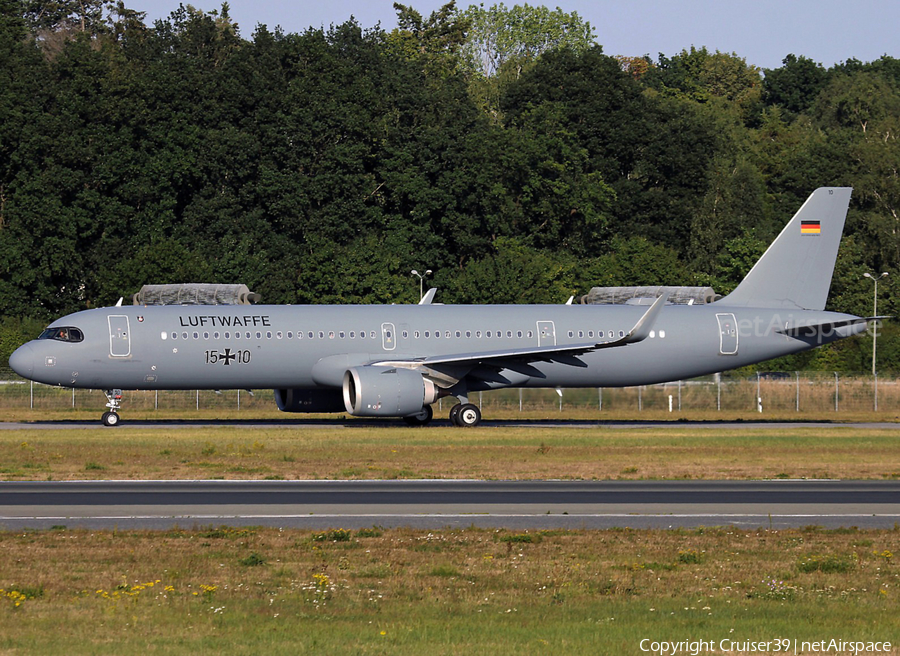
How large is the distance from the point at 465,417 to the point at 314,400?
5.24 m

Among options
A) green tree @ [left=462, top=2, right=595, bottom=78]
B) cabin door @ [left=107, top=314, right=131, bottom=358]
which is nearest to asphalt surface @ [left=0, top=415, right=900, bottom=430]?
cabin door @ [left=107, top=314, right=131, bottom=358]

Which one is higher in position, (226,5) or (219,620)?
(226,5)

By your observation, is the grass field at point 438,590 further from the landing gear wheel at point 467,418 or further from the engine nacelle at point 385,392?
the landing gear wheel at point 467,418

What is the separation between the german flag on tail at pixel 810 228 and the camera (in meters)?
46.9

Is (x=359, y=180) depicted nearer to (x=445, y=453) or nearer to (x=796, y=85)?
(x=445, y=453)

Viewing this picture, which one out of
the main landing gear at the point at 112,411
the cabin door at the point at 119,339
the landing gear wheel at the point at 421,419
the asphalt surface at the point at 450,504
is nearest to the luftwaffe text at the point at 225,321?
the cabin door at the point at 119,339

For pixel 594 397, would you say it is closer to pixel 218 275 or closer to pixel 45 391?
pixel 45 391

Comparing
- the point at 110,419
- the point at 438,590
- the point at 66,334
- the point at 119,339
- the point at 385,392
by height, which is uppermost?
the point at 66,334

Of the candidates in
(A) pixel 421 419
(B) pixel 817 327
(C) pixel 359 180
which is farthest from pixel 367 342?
(C) pixel 359 180

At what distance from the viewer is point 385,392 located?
130ft

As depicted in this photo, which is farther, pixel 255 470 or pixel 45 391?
pixel 45 391

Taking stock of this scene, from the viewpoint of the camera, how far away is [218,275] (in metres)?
79.8

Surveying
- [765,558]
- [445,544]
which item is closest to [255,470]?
[445,544]

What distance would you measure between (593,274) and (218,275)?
24.5 metres
